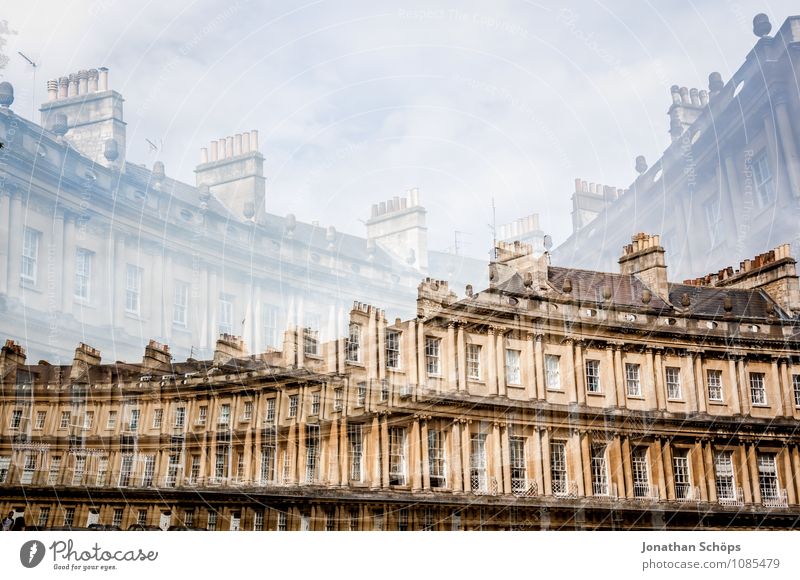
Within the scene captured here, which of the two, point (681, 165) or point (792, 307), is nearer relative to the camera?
point (681, 165)

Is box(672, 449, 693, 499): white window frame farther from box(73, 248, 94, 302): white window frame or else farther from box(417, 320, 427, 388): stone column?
box(73, 248, 94, 302): white window frame

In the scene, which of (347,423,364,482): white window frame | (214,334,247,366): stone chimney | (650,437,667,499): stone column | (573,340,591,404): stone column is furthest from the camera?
(650,437,667,499): stone column

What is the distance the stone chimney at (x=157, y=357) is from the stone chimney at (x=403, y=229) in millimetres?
2967

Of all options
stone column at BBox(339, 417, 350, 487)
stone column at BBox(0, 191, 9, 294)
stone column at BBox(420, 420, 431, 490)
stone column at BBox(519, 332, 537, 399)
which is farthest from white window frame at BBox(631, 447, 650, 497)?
stone column at BBox(0, 191, 9, 294)

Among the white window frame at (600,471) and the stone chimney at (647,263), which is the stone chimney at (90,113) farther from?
the stone chimney at (647,263)

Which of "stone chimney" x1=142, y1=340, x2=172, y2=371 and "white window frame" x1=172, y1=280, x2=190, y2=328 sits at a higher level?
"white window frame" x1=172, y1=280, x2=190, y2=328

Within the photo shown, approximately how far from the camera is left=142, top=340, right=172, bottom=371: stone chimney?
1152 centimetres

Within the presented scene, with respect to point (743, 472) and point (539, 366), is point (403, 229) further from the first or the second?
point (743, 472)

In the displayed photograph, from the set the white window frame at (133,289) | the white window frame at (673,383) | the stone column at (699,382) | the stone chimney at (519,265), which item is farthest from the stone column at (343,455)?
the stone column at (699,382)

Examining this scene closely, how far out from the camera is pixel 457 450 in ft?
41.2

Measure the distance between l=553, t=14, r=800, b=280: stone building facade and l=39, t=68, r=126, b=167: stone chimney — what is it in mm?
6296

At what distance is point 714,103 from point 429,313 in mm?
5165
